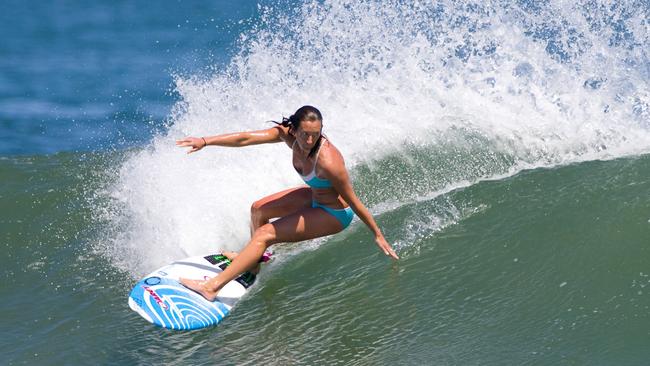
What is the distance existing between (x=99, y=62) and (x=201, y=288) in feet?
31.9

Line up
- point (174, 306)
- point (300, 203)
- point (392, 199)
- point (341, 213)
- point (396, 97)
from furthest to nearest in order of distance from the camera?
point (396, 97) → point (392, 199) → point (300, 203) → point (341, 213) → point (174, 306)

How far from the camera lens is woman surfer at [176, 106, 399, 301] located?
615 centimetres

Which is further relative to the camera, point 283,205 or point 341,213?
point 283,205

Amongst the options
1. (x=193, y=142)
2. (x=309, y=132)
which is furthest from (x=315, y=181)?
(x=193, y=142)

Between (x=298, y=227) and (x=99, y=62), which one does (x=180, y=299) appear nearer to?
(x=298, y=227)

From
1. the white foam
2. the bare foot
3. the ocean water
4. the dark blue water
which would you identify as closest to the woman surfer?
the bare foot

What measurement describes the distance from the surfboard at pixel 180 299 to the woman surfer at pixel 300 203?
0.30ft

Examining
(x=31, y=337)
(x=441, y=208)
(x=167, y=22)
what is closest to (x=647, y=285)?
(x=441, y=208)

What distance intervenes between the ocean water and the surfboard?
155mm

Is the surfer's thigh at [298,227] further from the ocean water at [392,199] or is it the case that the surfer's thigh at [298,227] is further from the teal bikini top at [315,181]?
the ocean water at [392,199]

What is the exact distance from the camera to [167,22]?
17.0 meters

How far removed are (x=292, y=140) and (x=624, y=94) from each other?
182 inches

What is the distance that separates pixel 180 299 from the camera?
6.37 m

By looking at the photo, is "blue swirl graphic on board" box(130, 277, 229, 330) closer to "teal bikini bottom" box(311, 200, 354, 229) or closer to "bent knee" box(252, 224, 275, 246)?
"bent knee" box(252, 224, 275, 246)
